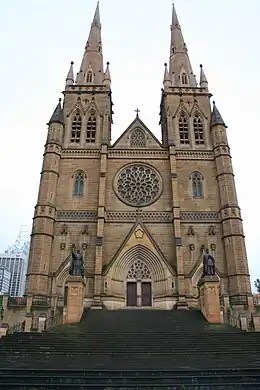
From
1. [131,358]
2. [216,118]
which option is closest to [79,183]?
[216,118]

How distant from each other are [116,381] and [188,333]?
5984 mm

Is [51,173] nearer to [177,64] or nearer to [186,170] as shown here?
[186,170]

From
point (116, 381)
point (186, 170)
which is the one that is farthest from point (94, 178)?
point (116, 381)

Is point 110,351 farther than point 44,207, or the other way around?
point 44,207

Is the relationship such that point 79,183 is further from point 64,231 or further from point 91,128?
point 91,128

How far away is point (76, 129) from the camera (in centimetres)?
3166

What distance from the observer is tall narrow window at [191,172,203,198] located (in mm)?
28484

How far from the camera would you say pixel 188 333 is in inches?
593

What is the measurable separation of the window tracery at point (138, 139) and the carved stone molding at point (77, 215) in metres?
8.13

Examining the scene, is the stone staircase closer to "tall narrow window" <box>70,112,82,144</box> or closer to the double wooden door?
the double wooden door

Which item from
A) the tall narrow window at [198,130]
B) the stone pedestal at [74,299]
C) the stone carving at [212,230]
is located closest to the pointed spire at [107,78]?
the tall narrow window at [198,130]

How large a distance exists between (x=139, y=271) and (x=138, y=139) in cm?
1262

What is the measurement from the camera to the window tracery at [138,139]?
31125 millimetres

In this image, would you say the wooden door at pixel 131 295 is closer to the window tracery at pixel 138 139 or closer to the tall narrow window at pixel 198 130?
the window tracery at pixel 138 139
